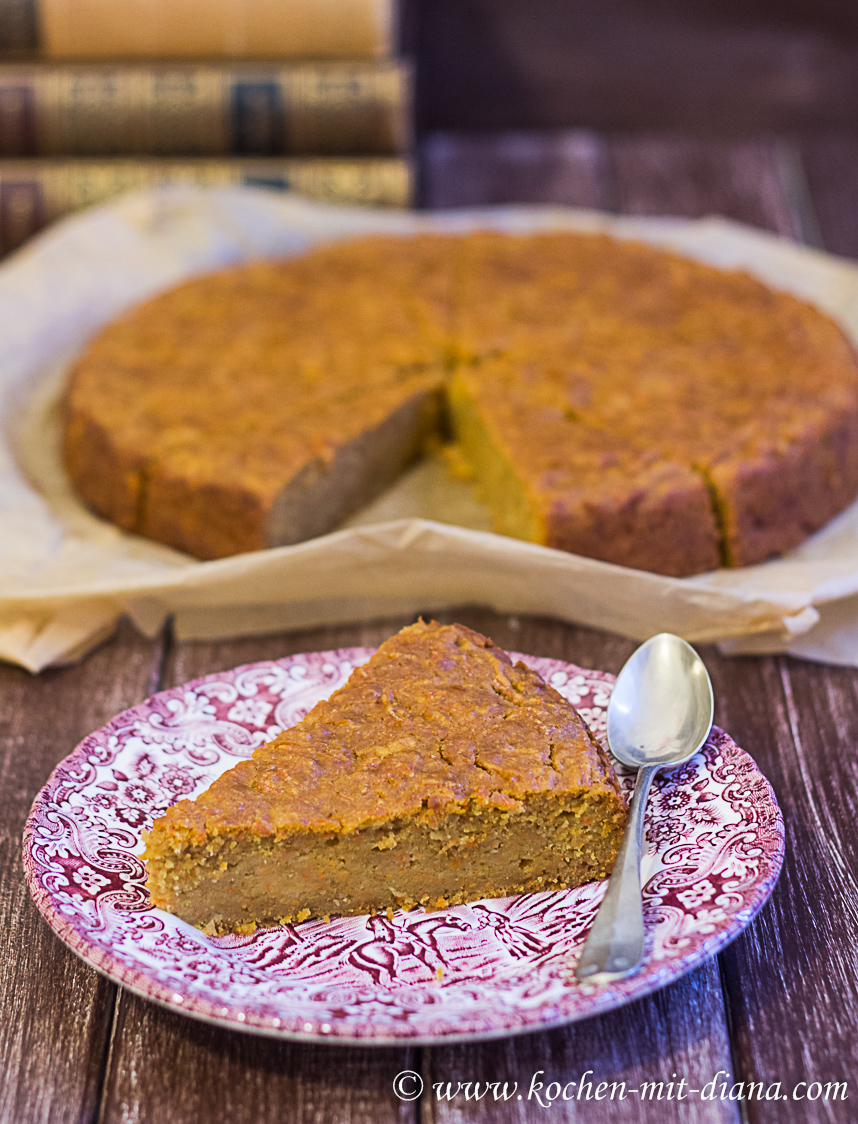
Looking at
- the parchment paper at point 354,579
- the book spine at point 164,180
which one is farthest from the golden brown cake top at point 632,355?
the book spine at point 164,180

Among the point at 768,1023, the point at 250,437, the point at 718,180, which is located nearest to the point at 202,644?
the point at 250,437

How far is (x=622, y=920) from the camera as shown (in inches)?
68.2

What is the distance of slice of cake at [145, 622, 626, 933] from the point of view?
188cm

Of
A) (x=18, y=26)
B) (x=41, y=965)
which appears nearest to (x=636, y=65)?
(x=18, y=26)

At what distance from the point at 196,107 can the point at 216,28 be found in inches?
10.3

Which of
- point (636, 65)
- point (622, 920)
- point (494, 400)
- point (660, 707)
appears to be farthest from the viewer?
point (636, 65)

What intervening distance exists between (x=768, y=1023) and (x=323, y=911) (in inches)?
27.2

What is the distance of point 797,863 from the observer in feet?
6.95

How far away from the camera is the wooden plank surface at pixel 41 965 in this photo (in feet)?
5.74

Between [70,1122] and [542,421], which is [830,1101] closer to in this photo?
[70,1122]

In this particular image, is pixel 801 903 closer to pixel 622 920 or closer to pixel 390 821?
pixel 622 920

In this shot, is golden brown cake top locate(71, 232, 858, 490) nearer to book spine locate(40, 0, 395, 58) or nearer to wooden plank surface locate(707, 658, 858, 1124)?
wooden plank surface locate(707, 658, 858, 1124)

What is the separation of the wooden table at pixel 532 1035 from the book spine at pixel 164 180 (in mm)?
2077

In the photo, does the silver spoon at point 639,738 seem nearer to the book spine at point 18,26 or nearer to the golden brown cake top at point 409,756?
the golden brown cake top at point 409,756
